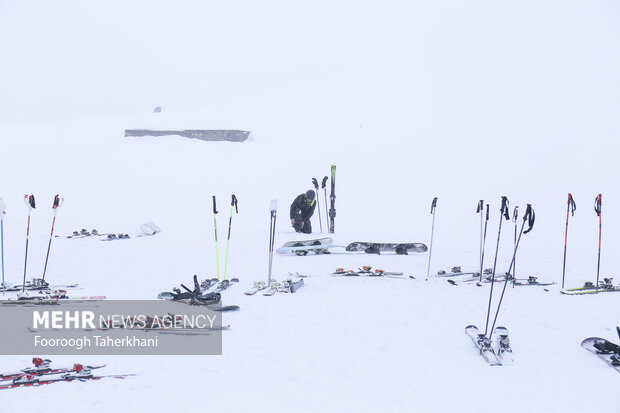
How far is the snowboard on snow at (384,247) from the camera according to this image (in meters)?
13.0

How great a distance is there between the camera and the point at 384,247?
13203mm

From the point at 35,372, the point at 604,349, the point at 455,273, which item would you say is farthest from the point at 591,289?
the point at 35,372

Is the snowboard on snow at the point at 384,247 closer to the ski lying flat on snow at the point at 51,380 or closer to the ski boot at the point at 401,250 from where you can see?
the ski boot at the point at 401,250

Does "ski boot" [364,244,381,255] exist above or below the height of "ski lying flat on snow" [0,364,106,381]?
above

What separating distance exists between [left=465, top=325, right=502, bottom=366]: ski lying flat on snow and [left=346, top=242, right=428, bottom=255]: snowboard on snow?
583 centimetres

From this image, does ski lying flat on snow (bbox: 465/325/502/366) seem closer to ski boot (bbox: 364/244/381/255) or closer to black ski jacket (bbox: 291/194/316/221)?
ski boot (bbox: 364/244/381/255)

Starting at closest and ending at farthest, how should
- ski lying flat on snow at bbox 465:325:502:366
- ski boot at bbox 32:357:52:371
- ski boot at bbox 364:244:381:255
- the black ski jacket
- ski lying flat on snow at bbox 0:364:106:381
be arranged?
ski lying flat on snow at bbox 0:364:106:381 → ski boot at bbox 32:357:52:371 → ski lying flat on snow at bbox 465:325:502:366 → ski boot at bbox 364:244:381:255 → the black ski jacket

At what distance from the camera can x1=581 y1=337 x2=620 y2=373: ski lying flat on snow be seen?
6.09 meters

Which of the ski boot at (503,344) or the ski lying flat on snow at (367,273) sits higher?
the ski lying flat on snow at (367,273)

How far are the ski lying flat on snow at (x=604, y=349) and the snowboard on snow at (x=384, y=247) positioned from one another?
6.45m

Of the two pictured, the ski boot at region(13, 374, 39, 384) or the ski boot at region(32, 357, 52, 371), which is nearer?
the ski boot at region(13, 374, 39, 384)

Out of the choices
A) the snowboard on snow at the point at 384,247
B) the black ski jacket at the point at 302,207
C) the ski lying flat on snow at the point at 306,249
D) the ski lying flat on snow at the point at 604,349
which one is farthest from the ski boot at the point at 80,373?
the black ski jacket at the point at 302,207

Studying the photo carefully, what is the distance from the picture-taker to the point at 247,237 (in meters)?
14.5

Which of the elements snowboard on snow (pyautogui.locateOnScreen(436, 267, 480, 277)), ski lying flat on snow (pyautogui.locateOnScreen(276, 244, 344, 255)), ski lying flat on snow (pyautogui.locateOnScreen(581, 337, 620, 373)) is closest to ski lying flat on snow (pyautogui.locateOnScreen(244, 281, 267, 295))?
ski lying flat on snow (pyautogui.locateOnScreen(276, 244, 344, 255))
